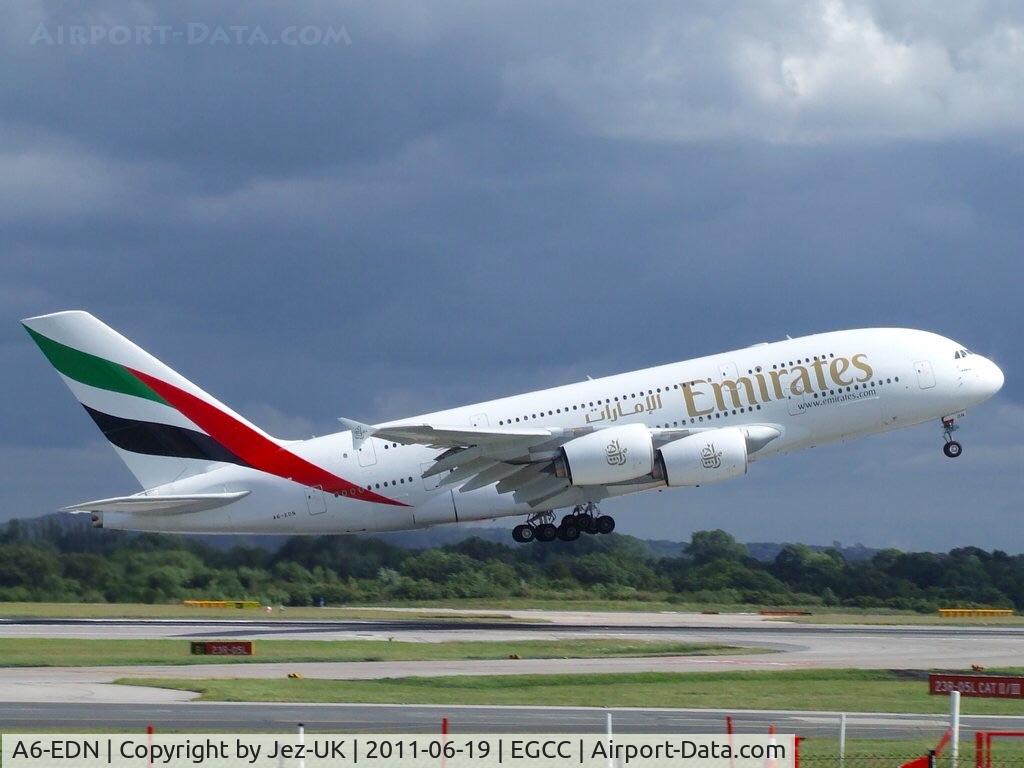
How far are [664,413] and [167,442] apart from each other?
1839 cm

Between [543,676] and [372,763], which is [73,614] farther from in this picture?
[372,763]

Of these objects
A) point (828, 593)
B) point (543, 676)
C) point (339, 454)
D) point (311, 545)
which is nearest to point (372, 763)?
point (543, 676)

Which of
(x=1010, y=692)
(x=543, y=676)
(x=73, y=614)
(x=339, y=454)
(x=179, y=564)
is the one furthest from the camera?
(x=179, y=564)

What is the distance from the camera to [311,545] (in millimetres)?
64312

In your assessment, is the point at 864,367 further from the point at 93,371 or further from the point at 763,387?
the point at 93,371

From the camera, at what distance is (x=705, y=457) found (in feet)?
161

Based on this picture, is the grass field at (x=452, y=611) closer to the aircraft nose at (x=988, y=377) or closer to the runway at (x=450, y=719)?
the aircraft nose at (x=988, y=377)

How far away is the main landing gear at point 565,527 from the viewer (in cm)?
5322

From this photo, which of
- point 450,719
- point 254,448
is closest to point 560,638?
point 254,448

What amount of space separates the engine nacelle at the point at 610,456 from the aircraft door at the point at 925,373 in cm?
1024

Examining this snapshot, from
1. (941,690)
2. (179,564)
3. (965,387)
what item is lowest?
(941,690)

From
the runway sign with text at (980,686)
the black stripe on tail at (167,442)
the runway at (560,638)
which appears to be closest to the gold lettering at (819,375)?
the runway at (560,638)

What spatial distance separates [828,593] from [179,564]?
1413 inches
